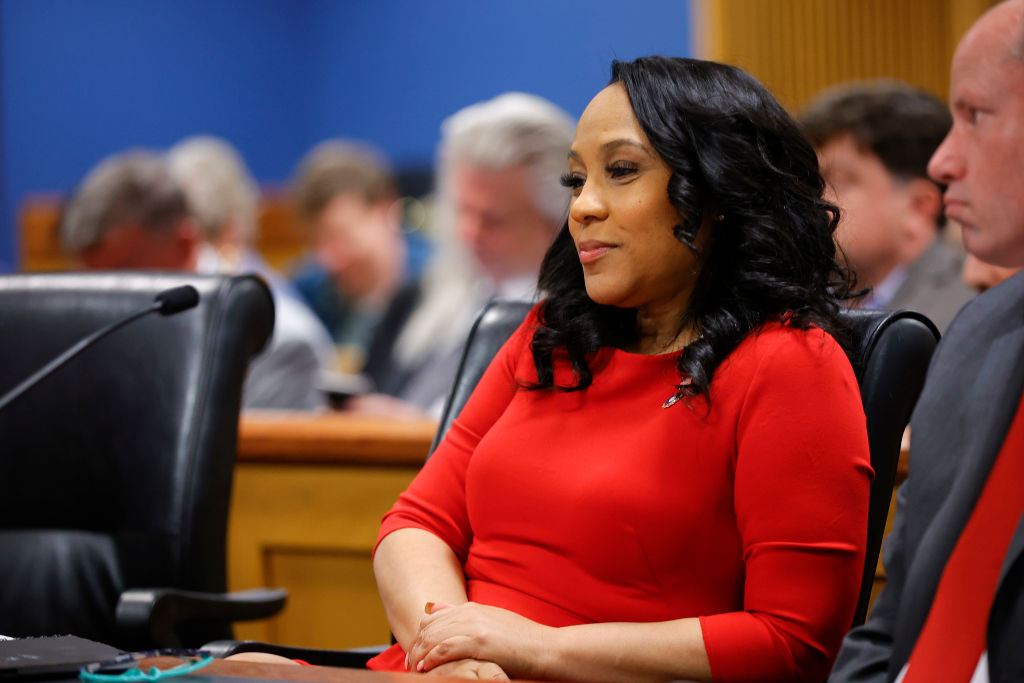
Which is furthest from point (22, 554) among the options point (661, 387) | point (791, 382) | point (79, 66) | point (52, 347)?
point (79, 66)

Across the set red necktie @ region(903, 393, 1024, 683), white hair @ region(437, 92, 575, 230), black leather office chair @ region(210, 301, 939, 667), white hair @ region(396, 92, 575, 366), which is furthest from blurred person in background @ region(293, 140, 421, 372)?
red necktie @ region(903, 393, 1024, 683)

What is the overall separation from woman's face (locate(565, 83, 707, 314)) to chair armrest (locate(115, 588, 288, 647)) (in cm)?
67

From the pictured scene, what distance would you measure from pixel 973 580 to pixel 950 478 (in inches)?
4.1

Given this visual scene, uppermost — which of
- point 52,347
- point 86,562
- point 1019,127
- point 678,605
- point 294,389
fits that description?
point 1019,127

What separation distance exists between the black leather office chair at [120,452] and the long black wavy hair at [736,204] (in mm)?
547

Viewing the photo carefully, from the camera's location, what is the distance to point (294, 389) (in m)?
3.34

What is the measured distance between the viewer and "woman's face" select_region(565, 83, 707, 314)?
1.38 metres

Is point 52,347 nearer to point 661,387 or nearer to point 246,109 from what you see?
point 661,387

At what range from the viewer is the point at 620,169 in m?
1.39

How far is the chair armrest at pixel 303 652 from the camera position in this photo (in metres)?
1.36

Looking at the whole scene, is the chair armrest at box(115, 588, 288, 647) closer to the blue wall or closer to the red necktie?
the red necktie

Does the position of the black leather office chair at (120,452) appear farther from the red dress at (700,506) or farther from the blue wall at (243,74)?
the blue wall at (243,74)

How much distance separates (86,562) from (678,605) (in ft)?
2.98

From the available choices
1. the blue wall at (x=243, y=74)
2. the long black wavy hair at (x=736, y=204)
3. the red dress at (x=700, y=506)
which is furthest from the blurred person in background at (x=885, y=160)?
the blue wall at (x=243, y=74)
